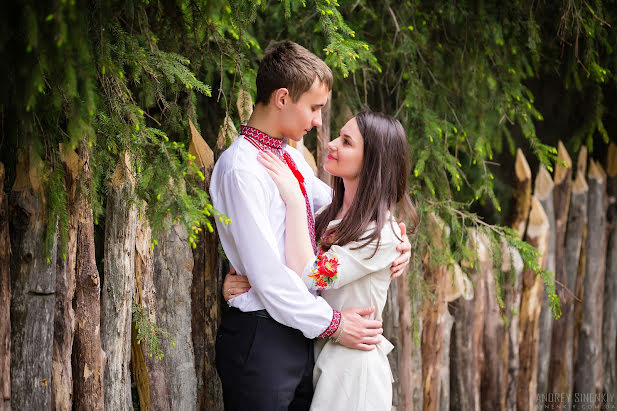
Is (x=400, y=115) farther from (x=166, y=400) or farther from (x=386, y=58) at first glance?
(x=166, y=400)

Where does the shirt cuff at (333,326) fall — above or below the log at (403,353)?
above

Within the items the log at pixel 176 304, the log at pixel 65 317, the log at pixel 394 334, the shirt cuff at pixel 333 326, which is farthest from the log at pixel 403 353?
the log at pixel 65 317

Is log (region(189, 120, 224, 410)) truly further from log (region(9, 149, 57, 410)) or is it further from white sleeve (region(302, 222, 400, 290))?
log (region(9, 149, 57, 410))

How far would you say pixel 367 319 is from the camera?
2834 mm

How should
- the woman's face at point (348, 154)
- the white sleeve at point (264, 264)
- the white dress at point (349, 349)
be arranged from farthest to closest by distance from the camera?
the woman's face at point (348, 154)
the white dress at point (349, 349)
the white sleeve at point (264, 264)

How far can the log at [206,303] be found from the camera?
10.0 ft

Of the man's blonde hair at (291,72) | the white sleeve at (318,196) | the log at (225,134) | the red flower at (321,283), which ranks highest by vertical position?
the man's blonde hair at (291,72)

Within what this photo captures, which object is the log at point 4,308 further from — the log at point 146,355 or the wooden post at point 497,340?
the wooden post at point 497,340

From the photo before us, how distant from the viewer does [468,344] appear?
4.54m

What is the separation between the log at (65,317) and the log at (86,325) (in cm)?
4

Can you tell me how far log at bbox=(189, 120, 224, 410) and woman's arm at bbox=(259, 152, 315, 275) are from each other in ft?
1.56

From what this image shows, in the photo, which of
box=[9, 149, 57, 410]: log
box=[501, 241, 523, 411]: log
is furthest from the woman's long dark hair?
box=[501, 241, 523, 411]: log

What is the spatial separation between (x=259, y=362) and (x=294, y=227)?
0.56 meters

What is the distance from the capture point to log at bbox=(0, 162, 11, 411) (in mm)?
2318
